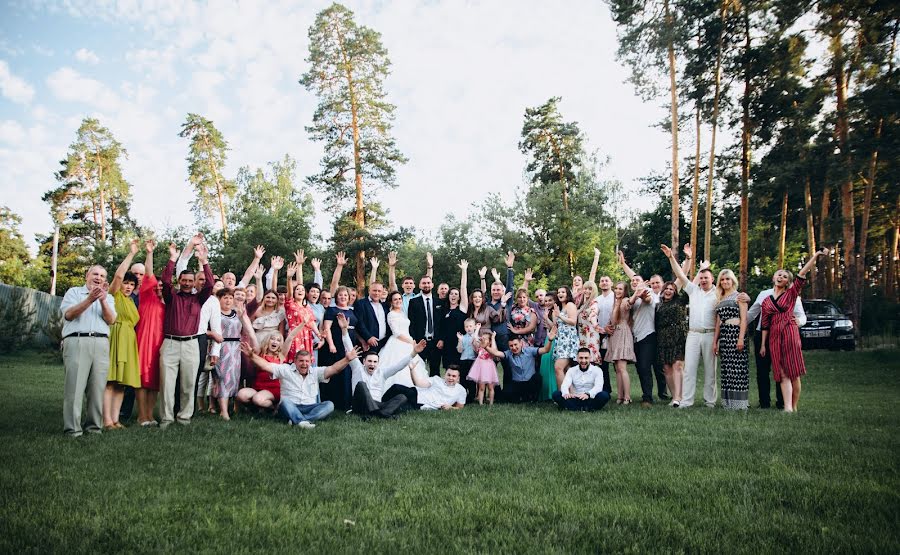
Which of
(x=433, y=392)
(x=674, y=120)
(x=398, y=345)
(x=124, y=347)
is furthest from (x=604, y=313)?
(x=674, y=120)

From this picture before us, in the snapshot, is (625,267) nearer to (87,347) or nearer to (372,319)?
(372,319)

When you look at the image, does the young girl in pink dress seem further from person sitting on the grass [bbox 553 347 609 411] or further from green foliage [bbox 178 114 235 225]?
green foliage [bbox 178 114 235 225]

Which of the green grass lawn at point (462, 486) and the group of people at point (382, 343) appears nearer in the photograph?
the green grass lawn at point (462, 486)

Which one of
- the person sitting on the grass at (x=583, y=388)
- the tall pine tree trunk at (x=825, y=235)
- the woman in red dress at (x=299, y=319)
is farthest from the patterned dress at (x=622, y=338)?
the tall pine tree trunk at (x=825, y=235)

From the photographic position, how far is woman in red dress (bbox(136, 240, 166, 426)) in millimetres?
7562

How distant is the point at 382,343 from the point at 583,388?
3253 mm

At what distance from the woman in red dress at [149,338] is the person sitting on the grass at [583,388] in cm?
563

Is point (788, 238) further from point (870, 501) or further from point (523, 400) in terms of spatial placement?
point (870, 501)

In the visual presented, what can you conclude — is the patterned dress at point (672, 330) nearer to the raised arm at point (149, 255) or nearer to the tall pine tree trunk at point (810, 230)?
the raised arm at point (149, 255)

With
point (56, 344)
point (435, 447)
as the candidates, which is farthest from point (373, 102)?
point (435, 447)

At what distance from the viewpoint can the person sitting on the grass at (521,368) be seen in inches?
395

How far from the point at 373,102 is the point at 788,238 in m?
25.1

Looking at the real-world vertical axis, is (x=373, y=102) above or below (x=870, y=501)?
above

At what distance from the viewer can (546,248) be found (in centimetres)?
3300
